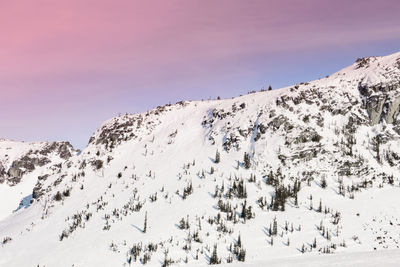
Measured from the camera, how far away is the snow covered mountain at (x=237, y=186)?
4884cm

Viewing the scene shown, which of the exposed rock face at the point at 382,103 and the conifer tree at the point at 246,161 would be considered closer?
the conifer tree at the point at 246,161

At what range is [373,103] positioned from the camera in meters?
80.3

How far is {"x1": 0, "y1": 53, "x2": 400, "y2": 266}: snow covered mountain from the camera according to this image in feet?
160

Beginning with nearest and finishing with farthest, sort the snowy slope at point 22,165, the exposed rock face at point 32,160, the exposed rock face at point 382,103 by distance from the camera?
the exposed rock face at point 382,103, the snowy slope at point 22,165, the exposed rock face at point 32,160

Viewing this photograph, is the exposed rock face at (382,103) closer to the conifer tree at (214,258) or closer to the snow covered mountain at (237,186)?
the snow covered mountain at (237,186)

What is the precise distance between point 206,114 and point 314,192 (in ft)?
167

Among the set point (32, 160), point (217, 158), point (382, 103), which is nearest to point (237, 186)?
point (217, 158)

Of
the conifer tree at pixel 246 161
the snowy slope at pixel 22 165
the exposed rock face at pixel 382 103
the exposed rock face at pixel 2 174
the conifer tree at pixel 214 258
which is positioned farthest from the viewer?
the exposed rock face at pixel 2 174

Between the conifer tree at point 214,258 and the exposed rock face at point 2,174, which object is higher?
the exposed rock face at point 2,174

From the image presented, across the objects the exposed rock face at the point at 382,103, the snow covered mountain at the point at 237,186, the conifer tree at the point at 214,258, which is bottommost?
the conifer tree at the point at 214,258

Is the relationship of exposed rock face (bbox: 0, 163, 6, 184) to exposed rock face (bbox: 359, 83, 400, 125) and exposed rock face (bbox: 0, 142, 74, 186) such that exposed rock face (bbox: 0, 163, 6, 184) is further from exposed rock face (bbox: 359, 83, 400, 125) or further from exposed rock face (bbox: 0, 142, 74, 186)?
exposed rock face (bbox: 359, 83, 400, 125)

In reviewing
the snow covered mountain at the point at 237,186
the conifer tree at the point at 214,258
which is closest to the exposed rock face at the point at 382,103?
the snow covered mountain at the point at 237,186

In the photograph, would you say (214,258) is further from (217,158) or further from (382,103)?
(382,103)

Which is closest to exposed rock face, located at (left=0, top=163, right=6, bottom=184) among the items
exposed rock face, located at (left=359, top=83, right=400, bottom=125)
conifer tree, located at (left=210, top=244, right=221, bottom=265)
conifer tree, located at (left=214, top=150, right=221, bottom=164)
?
conifer tree, located at (left=214, top=150, right=221, bottom=164)
